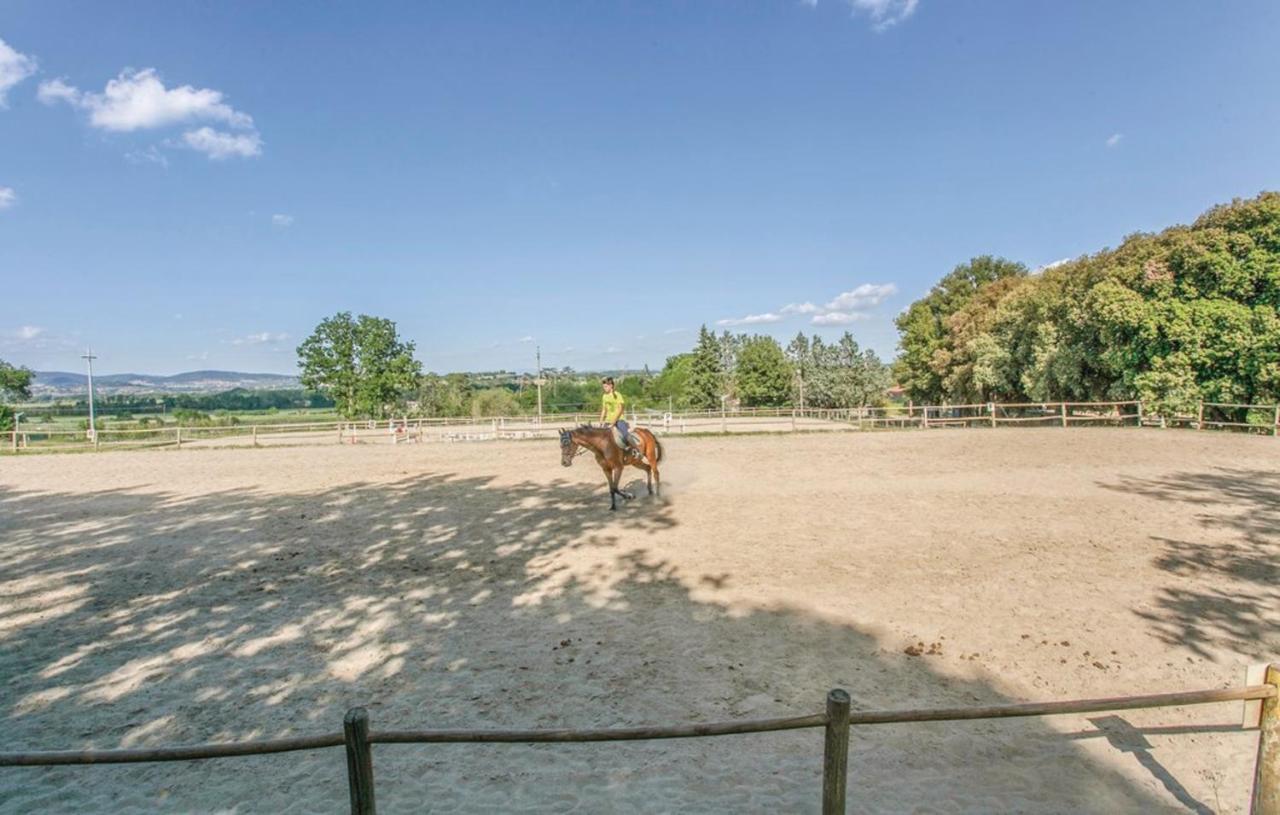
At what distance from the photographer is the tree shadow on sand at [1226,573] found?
18.7 ft

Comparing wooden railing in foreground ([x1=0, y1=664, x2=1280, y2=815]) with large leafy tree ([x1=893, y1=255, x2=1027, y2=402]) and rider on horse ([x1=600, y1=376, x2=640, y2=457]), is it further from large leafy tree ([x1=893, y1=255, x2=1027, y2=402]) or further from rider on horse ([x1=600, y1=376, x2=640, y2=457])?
large leafy tree ([x1=893, y1=255, x2=1027, y2=402])

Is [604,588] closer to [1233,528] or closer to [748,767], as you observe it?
[748,767]

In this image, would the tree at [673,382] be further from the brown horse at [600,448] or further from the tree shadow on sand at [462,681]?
the tree shadow on sand at [462,681]

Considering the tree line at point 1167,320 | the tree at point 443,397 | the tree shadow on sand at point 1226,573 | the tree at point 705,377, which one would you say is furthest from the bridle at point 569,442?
the tree at point 443,397

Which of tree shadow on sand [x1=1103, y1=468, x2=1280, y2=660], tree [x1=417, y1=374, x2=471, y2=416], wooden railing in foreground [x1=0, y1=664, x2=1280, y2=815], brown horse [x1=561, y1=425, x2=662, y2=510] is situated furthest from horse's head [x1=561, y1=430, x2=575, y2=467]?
tree [x1=417, y1=374, x2=471, y2=416]

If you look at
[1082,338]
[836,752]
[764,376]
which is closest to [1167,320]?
[1082,338]

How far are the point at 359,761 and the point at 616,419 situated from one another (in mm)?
9657

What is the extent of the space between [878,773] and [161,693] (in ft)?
18.8

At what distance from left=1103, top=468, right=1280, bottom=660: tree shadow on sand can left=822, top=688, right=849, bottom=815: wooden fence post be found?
15.8 ft

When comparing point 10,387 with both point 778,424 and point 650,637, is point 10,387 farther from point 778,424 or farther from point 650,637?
point 650,637

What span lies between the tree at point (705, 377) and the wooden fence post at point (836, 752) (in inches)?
2581

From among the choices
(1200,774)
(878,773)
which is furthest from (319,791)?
(1200,774)

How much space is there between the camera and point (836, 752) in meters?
2.73

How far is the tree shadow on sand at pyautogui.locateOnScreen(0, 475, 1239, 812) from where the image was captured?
12.5 ft
